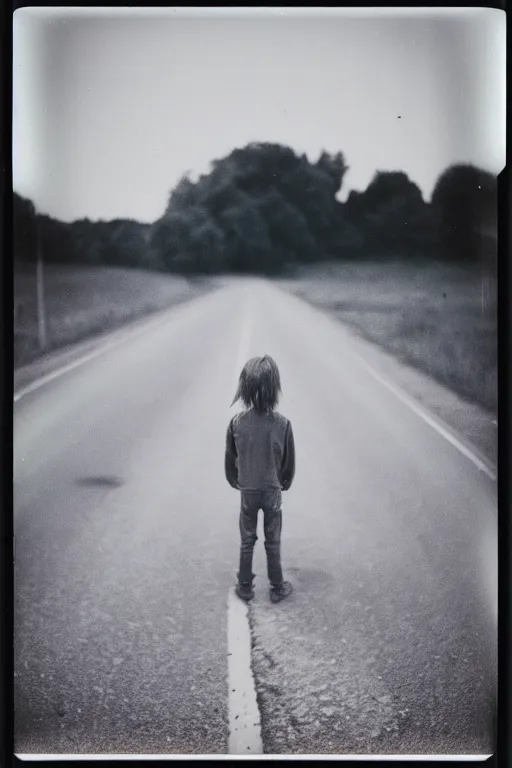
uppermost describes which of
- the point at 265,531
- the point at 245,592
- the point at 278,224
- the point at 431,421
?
the point at 278,224

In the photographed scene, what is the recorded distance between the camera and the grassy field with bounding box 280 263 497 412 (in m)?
3.75

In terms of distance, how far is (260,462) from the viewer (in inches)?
141

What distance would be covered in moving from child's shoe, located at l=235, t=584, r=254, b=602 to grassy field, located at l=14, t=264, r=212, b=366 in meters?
1.66

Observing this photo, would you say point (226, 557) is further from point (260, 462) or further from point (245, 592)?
point (260, 462)

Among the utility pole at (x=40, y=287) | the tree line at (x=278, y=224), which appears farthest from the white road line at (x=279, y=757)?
the tree line at (x=278, y=224)

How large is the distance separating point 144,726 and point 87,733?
1.04 feet

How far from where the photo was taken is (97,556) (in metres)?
3.74

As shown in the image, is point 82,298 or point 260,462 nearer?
point 260,462

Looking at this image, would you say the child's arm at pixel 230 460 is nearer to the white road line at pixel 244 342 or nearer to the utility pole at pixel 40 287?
the white road line at pixel 244 342

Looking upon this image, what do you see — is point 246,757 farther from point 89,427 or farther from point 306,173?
point 306,173

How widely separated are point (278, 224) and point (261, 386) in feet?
3.20

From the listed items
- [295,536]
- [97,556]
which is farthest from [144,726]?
[295,536]

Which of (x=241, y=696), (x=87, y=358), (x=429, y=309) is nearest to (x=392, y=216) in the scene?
(x=429, y=309)

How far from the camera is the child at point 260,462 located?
3.57 metres
